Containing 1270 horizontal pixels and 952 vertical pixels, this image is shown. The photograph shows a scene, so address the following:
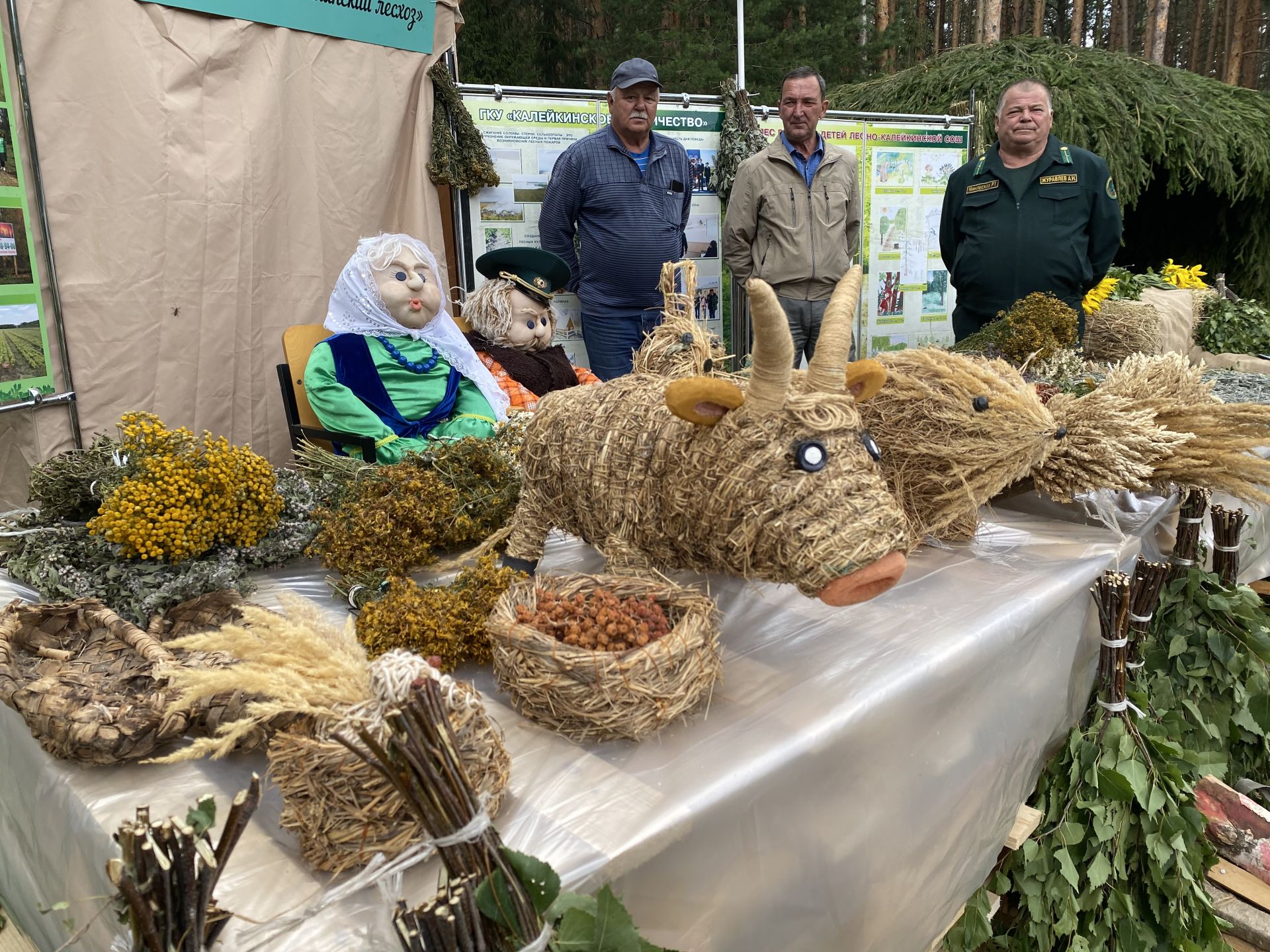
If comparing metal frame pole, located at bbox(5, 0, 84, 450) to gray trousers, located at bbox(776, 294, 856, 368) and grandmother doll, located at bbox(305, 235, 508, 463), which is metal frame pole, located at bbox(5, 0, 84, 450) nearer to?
grandmother doll, located at bbox(305, 235, 508, 463)

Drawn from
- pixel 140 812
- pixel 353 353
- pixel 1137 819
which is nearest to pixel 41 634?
pixel 140 812

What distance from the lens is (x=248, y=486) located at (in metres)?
2.26

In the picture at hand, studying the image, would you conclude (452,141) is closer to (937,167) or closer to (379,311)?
(379,311)

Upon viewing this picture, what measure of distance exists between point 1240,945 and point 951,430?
76.8 inches

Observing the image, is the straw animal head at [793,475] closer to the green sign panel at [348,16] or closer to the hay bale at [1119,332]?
the green sign panel at [348,16]

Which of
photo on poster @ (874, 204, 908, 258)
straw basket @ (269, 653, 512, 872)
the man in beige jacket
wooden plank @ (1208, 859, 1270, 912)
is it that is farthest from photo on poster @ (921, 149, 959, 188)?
straw basket @ (269, 653, 512, 872)

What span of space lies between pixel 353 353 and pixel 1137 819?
9.79 ft

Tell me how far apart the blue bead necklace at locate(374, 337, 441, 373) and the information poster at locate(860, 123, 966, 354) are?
13.9ft

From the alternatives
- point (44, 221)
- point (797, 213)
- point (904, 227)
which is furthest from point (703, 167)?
point (44, 221)

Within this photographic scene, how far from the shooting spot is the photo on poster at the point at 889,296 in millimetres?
6516

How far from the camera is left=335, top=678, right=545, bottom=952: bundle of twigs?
98 cm

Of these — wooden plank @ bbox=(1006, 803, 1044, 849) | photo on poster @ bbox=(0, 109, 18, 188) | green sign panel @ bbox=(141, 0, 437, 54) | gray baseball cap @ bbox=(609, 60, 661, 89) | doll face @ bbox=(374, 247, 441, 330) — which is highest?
green sign panel @ bbox=(141, 0, 437, 54)

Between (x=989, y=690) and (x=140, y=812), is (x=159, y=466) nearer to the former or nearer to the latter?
(x=140, y=812)

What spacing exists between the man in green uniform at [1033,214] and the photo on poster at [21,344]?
14.4ft
